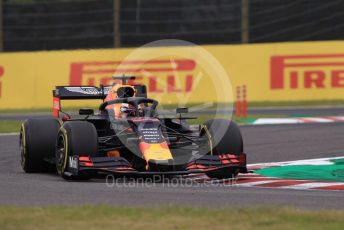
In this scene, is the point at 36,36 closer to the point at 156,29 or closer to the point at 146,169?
the point at 156,29

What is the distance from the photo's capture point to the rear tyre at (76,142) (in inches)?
464

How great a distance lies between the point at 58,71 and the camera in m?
28.1

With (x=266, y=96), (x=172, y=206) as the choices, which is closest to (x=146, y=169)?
(x=172, y=206)

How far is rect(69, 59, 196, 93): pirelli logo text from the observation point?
27.2 meters

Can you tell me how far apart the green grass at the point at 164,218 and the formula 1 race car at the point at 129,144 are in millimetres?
2791

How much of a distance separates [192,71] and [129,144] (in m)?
15.2

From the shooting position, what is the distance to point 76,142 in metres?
11.8

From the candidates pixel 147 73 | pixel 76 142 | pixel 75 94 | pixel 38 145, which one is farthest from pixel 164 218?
pixel 147 73

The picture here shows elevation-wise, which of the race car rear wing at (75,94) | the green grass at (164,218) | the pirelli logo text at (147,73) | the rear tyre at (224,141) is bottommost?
the green grass at (164,218)

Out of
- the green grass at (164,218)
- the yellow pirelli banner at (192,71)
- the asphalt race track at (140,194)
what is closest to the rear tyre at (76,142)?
the asphalt race track at (140,194)

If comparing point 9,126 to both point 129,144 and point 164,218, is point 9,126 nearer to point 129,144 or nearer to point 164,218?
point 129,144

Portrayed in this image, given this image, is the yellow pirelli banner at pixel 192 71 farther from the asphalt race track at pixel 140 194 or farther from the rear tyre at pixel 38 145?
the asphalt race track at pixel 140 194

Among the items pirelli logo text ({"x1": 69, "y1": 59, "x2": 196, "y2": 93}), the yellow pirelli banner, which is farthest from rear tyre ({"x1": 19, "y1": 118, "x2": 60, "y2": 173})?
pirelli logo text ({"x1": 69, "y1": 59, "x2": 196, "y2": 93})

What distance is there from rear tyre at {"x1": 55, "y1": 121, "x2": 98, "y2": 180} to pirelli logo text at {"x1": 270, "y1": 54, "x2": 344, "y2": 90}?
15059 mm
